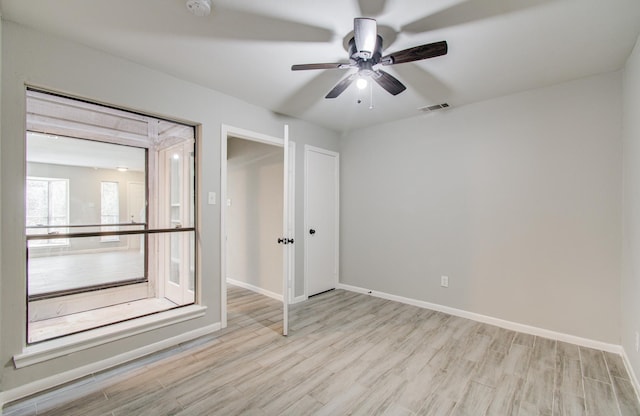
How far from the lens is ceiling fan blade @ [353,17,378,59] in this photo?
5.36ft

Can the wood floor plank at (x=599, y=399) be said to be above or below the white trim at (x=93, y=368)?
A: below

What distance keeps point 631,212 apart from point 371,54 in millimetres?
2377

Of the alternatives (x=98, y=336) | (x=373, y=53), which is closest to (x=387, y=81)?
(x=373, y=53)

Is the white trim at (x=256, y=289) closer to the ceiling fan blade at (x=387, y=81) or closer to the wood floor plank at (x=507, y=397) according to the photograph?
the wood floor plank at (x=507, y=397)

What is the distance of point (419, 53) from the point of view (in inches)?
71.8

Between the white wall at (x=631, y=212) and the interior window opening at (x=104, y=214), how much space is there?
376 centimetres

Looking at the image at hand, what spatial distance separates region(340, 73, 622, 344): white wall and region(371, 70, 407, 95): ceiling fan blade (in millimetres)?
1504

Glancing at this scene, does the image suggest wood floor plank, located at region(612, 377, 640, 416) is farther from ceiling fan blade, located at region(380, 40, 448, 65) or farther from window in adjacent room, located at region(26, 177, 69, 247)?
window in adjacent room, located at region(26, 177, 69, 247)

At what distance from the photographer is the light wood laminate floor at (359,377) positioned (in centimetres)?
184

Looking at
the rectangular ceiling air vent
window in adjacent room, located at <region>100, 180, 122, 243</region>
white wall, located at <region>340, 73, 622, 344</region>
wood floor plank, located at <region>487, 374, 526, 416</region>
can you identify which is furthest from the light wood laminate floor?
the rectangular ceiling air vent

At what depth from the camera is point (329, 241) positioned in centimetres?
444

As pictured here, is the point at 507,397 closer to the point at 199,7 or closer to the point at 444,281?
the point at 444,281

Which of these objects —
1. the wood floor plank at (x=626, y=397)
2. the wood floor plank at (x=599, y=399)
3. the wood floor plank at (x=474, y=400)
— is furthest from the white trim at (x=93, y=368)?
the wood floor plank at (x=626, y=397)

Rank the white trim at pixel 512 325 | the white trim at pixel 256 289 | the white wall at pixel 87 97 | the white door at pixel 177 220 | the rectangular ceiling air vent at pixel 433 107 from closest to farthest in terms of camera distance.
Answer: the white wall at pixel 87 97 < the white trim at pixel 512 325 < the white door at pixel 177 220 < the rectangular ceiling air vent at pixel 433 107 < the white trim at pixel 256 289
